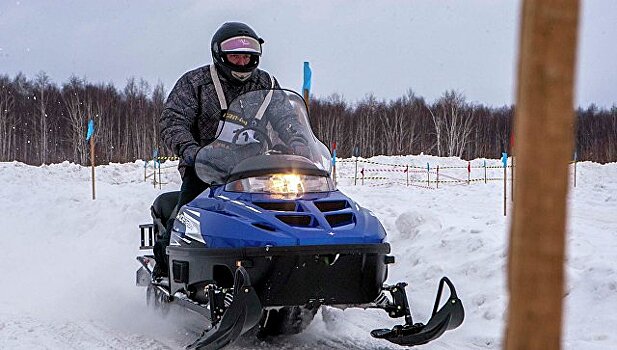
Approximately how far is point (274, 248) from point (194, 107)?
6.15 ft

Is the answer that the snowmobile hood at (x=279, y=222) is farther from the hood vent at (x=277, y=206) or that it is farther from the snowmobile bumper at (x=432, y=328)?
the snowmobile bumper at (x=432, y=328)

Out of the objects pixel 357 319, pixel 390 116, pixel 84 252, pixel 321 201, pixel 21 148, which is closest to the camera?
pixel 321 201

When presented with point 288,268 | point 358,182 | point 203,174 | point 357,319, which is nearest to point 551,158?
point 288,268

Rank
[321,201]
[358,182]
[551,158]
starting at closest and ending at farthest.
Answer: [551,158] < [321,201] < [358,182]

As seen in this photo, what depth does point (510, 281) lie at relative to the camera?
968mm

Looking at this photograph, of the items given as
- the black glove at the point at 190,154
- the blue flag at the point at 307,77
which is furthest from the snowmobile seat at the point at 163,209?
the blue flag at the point at 307,77

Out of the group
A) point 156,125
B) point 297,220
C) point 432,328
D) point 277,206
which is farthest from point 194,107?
point 156,125

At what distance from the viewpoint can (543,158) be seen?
0.92 m

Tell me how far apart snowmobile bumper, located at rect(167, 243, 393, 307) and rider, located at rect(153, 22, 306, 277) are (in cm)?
111

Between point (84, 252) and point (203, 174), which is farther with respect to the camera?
point (84, 252)

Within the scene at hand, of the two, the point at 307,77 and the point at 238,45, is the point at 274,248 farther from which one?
the point at 307,77

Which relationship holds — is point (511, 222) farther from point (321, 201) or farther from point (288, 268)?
point (321, 201)

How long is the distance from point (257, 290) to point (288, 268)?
22 cm

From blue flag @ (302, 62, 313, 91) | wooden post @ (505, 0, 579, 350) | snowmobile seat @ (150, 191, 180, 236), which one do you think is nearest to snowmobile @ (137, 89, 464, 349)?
snowmobile seat @ (150, 191, 180, 236)
